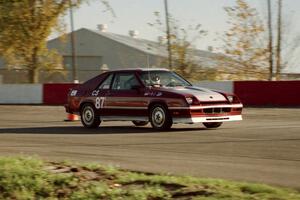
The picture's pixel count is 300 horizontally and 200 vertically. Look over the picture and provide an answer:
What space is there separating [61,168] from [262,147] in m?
4.20

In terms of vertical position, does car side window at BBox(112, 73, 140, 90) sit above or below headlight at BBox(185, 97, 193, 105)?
above

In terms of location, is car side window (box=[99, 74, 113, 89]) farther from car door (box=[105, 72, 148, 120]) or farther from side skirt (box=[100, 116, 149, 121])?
side skirt (box=[100, 116, 149, 121])

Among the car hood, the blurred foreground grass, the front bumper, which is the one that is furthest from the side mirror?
the blurred foreground grass

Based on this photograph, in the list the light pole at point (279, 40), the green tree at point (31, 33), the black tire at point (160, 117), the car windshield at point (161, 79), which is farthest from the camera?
the green tree at point (31, 33)

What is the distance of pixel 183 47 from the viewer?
124 feet

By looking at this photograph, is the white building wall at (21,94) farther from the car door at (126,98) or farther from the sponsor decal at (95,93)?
the car door at (126,98)

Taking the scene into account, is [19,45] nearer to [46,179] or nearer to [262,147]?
[262,147]

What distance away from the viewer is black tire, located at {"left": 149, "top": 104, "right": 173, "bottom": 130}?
15344 mm

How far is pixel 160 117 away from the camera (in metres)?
15.5

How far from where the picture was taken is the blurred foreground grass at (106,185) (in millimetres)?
7426

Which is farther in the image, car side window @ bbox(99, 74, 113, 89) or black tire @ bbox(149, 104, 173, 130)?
car side window @ bbox(99, 74, 113, 89)

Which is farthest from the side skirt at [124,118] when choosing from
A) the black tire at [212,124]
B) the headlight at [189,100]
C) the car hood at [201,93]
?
the black tire at [212,124]

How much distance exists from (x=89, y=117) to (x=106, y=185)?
912 cm

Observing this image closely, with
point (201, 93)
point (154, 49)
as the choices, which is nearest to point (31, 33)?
point (154, 49)
